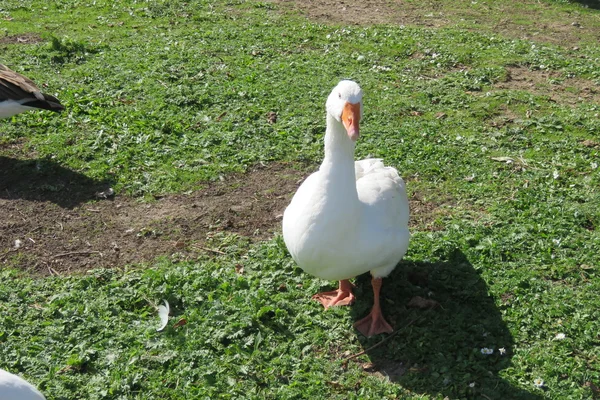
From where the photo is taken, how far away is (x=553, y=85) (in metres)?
9.27

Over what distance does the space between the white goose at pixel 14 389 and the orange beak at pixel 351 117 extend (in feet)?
8.12

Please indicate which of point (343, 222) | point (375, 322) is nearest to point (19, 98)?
point (343, 222)

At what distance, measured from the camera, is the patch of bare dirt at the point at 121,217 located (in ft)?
19.6

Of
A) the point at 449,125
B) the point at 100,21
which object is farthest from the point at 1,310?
the point at 100,21

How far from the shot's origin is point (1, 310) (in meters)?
5.22

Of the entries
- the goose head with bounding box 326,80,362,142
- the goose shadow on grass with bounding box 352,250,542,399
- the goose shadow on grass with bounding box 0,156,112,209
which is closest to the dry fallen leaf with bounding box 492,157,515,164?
the goose shadow on grass with bounding box 352,250,542,399

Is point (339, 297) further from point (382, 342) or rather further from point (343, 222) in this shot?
point (343, 222)

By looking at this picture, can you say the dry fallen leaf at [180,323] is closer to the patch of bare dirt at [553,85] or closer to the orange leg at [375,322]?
the orange leg at [375,322]

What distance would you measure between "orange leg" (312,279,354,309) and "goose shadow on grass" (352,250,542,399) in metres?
0.09

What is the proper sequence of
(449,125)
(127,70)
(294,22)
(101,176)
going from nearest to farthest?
(101,176) → (449,125) → (127,70) → (294,22)

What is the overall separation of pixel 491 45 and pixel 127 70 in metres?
5.85

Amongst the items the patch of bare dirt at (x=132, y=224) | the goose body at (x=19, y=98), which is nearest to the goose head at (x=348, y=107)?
the patch of bare dirt at (x=132, y=224)

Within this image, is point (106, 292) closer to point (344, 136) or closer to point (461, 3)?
point (344, 136)

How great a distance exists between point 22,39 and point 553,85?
8607 mm
